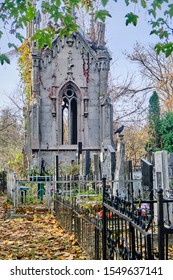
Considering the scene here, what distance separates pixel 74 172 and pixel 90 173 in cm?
103

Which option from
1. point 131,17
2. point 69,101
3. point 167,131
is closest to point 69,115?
point 69,101

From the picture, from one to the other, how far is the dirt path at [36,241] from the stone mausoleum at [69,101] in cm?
530

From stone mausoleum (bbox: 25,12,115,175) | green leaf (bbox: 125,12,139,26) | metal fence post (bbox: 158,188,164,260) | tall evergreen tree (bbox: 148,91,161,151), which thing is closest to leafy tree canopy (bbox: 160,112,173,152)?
tall evergreen tree (bbox: 148,91,161,151)

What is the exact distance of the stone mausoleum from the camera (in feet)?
39.2

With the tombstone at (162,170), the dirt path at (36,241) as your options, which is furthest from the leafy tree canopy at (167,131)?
the dirt path at (36,241)

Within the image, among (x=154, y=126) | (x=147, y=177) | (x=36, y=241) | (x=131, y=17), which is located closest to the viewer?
(x=131, y=17)

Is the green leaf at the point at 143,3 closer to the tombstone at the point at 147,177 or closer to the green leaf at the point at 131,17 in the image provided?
the green leaf at the point at 131,17

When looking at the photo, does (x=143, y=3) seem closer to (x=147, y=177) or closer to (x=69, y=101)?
(x=147, y=177)

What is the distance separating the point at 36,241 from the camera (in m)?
4.70

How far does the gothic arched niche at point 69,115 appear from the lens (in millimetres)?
12117

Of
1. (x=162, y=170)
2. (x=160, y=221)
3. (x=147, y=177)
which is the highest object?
(x=162, y=170)

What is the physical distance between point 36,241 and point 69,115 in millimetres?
7908
